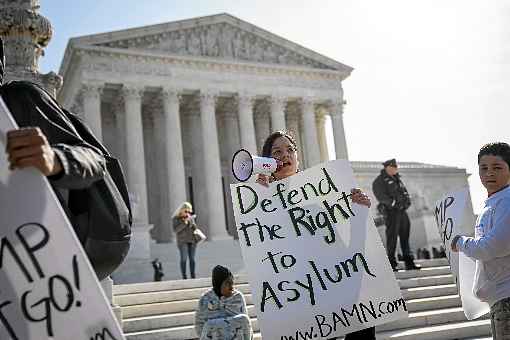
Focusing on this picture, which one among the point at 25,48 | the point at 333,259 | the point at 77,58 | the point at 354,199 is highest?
the point at 77,58

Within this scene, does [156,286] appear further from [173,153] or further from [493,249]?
[173,153]

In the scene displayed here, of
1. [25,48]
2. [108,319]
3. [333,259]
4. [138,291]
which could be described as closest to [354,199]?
[333,259]

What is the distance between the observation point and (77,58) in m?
32.8

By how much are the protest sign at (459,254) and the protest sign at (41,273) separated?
3432 millimetres

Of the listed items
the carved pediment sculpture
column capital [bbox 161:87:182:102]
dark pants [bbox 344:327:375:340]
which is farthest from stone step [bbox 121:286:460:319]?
the carved pediment sculpture

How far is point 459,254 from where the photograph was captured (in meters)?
4.66

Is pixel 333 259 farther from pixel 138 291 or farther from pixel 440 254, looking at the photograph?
pixel 440 254

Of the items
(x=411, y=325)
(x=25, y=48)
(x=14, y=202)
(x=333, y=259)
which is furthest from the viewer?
(x=411, y=325)

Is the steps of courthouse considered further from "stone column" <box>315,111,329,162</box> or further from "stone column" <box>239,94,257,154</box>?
"stone column" <box>315,111,329,162</box>

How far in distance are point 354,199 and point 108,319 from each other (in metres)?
2.76

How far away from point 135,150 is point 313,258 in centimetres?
2988

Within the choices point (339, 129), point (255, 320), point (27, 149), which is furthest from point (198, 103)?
point (27, 149)

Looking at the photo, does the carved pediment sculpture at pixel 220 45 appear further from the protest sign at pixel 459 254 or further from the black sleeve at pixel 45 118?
the black sleeve at pixel 45 118

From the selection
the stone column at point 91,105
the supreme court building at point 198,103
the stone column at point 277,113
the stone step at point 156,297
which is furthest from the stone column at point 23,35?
the stone column at point 277,113
